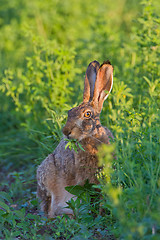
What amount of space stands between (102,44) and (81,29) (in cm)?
219

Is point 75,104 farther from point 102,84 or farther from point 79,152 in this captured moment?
point 79,152

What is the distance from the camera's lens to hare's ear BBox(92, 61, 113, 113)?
4.14 meters

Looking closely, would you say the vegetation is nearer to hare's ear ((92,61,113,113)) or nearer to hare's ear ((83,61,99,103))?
hare's ear ((92,61,113,113))

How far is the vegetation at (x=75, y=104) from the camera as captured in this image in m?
3.07

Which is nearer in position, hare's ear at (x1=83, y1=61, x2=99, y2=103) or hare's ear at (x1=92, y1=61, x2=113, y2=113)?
hare's ear at (x1=92, y1=61, x2=113, y2=113)

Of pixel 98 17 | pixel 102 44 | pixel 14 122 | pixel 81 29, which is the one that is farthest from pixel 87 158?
pixel 81 29

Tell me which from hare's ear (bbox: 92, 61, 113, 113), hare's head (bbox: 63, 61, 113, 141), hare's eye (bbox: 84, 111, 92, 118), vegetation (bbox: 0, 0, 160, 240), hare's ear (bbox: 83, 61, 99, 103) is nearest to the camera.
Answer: vegetation (bbox: 0, 0, 160, 240)

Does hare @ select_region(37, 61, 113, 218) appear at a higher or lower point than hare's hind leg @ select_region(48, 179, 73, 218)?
higher

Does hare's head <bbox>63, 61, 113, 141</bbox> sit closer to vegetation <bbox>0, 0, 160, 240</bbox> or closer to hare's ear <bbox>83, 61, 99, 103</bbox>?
hare's ear <bbox>83, 61, 99, 103</bbox>

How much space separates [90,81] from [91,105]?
329 millimetres

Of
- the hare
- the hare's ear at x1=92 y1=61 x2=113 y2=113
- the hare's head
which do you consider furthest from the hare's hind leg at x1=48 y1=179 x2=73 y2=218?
the hare's ear at x1=92 y1=61 x2=113 y2=113

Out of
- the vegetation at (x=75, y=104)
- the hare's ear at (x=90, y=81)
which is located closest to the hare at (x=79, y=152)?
the hare's ear at (x=90, y=81)

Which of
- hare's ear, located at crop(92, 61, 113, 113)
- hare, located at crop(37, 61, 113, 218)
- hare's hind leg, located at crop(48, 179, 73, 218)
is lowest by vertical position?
hare's hind leg, located at crop(48, 179, 73, 218)

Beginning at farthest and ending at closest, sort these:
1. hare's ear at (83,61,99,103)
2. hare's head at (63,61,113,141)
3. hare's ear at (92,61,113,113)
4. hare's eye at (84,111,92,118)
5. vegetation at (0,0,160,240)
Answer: hare's ear at (83,61,99,103) → hare's ear at (92,61,113,113) → hare's eye at (84,111,92,118) → hare's head at (63,61,113,141) → vegetation at (0,0,160,240)
